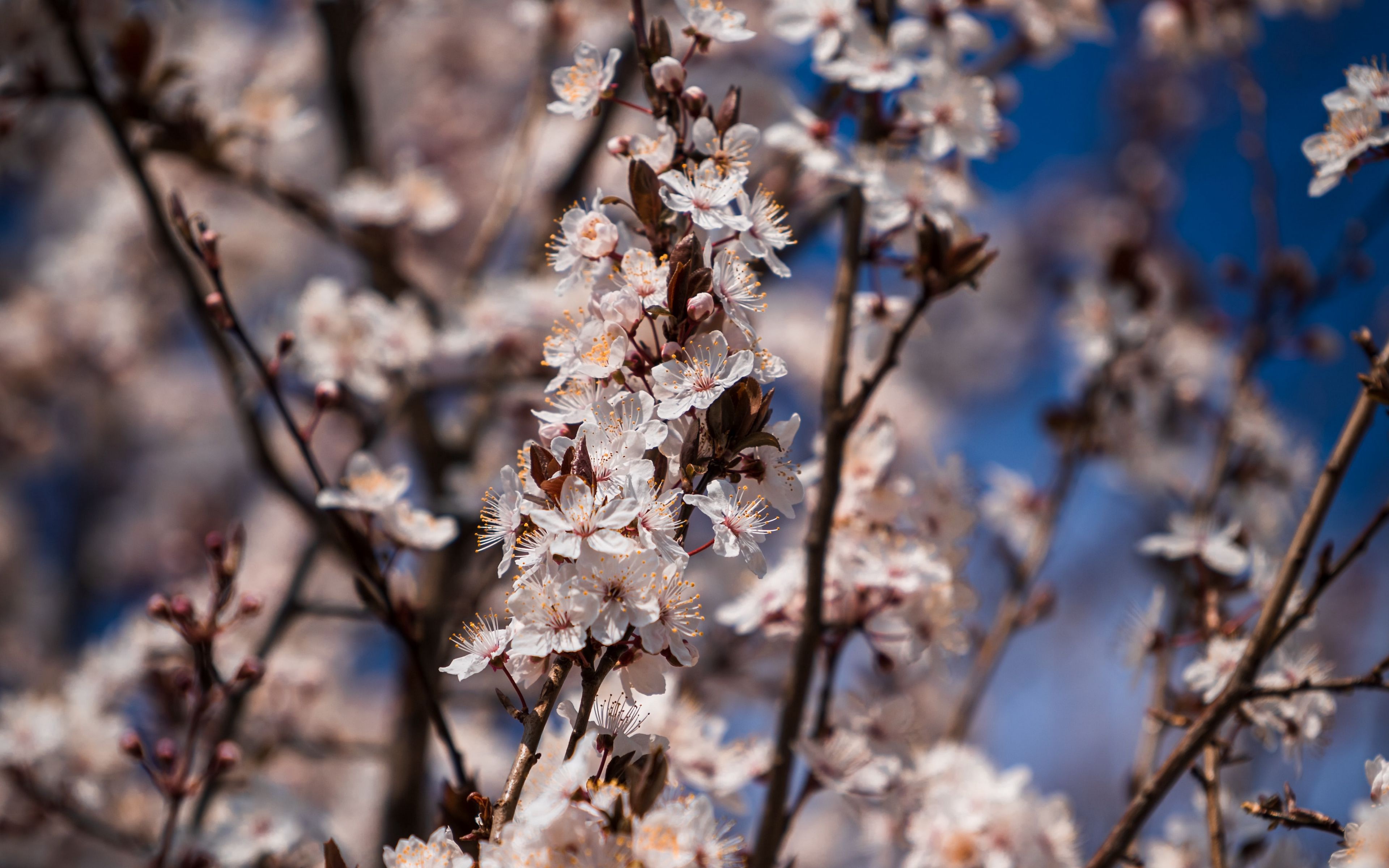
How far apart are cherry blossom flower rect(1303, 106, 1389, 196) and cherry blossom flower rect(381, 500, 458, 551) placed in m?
1.45

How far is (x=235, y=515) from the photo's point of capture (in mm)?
6848

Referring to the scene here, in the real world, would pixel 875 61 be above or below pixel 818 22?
below

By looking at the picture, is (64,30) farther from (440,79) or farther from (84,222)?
(440,79)

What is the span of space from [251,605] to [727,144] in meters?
1.07

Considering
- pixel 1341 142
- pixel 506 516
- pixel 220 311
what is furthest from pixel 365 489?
pixel 1341 142

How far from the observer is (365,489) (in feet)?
5.02

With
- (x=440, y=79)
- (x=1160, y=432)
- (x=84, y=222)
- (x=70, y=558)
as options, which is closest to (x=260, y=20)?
(x=440, y=79)

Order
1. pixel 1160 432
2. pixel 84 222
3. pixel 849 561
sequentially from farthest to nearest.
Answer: pixel 84 222, pixel 1160 432, pixel 849 561

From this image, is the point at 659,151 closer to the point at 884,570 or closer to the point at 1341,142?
the point at 884,570

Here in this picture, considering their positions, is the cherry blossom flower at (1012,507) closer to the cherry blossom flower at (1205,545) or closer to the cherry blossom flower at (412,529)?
the cherry blossom flower at (1205,545)

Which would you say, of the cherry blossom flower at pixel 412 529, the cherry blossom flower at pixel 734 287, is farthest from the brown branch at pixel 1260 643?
the cherry blossom flower at pixel 412 529

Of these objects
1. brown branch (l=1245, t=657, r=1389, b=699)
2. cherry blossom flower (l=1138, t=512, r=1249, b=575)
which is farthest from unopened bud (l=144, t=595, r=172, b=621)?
cherry blossom flower (l=1138, t=512, r=1249, b=575)

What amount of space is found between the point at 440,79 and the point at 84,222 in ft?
9.87

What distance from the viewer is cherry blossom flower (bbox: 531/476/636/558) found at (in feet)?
3.04
